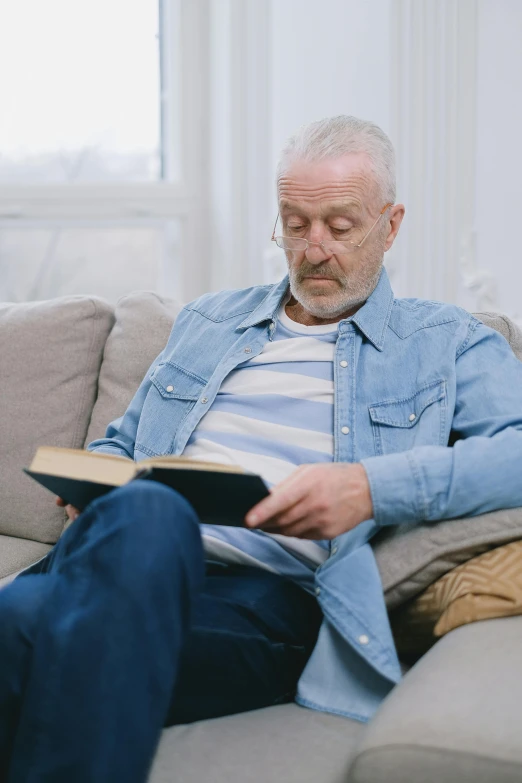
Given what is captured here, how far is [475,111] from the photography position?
2393mm

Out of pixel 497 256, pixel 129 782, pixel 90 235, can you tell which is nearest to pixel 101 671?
pixel 129 782

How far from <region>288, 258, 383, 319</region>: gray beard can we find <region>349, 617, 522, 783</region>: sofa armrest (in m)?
0.71

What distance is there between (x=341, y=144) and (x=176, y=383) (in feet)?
1.62

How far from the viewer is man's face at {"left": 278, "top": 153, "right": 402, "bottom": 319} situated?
60.8 inches

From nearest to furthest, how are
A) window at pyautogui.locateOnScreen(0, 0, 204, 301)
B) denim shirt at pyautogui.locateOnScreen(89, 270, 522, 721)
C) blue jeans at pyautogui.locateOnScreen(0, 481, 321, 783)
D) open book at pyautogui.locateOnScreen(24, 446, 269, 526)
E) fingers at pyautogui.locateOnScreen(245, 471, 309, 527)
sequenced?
blue jeans at pyautogui.locateOnScreen(0, 481, 321, 783)
open book at pyautogui.locateOnScreen(24, 446, 269, 526)
fingers at pyautogui.locateOnScreen(245, 471, 309, 527)
denim shirt at pyautogui.locateOnScreen(89, 270, 522, 721)
window at pyautogui.locateOnScreen(0, 0, 204, 301)

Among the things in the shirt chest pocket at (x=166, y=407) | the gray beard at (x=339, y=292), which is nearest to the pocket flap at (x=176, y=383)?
the shirt chest pocket at (x=166, y=407)

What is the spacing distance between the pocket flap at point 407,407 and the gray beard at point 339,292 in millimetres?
209

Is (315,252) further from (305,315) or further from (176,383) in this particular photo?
(176,383)

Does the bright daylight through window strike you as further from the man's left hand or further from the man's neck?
the man's left hand

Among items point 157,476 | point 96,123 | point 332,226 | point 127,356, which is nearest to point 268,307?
point 332,226

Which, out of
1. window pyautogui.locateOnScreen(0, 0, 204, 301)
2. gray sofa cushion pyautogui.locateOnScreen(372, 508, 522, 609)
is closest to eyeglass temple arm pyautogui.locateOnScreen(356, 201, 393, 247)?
gray sofa cushion pyautogui.locateOnScreen(372, 508, 522, 609)

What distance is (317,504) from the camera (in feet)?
3.85

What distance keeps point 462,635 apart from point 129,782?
0.46 meters

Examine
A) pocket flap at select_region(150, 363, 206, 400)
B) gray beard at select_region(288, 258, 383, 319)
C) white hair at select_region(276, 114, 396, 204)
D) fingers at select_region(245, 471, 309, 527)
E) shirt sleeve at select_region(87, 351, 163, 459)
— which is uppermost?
white hair at select_region(276, 114, 396, 204)
